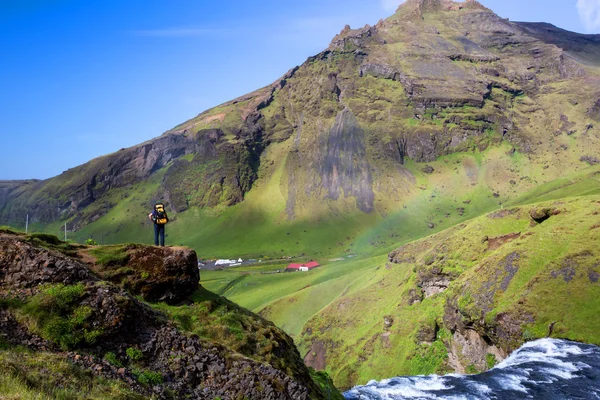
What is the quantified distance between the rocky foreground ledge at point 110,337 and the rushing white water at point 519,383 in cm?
2186

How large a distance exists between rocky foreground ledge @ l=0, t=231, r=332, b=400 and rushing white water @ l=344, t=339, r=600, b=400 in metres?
21.9

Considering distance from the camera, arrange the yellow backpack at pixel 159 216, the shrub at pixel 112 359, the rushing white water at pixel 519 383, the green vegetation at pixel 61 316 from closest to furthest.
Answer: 1. the green vegetation at pixel 61 316
2. the shrub at pixel 112 359
3. the yellow backpack at pixel 159 216
4. the rushing white water at pixel 519 383

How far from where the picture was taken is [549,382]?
4175 cm

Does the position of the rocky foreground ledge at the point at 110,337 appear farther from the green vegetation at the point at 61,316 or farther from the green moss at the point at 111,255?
the green moss at the point at 111,255

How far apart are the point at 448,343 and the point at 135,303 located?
214 feet

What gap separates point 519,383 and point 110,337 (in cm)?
4035

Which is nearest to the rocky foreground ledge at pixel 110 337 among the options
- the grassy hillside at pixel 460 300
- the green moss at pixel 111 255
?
the green moss at pixel 111 255

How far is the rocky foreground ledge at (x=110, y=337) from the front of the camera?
18234mm

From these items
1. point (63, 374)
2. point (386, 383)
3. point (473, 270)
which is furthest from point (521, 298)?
point (63, 374)

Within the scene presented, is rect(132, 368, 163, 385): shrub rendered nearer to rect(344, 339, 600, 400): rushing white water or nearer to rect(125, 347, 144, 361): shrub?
rect(125, 347, 144, 361): shrub

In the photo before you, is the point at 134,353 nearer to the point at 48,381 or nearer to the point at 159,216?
the point at 48,381

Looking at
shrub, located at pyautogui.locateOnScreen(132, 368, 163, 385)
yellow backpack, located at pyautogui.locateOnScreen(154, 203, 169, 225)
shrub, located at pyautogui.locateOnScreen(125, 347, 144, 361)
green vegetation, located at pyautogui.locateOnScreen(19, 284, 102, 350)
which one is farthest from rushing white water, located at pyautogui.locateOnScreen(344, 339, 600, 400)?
green vegetation, located at pyautogui.locateOnScreen(19, 284, 102, 350)

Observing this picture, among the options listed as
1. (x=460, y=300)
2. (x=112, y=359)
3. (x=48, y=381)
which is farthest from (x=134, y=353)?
(x=460, y=300)

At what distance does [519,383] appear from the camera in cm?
4200
